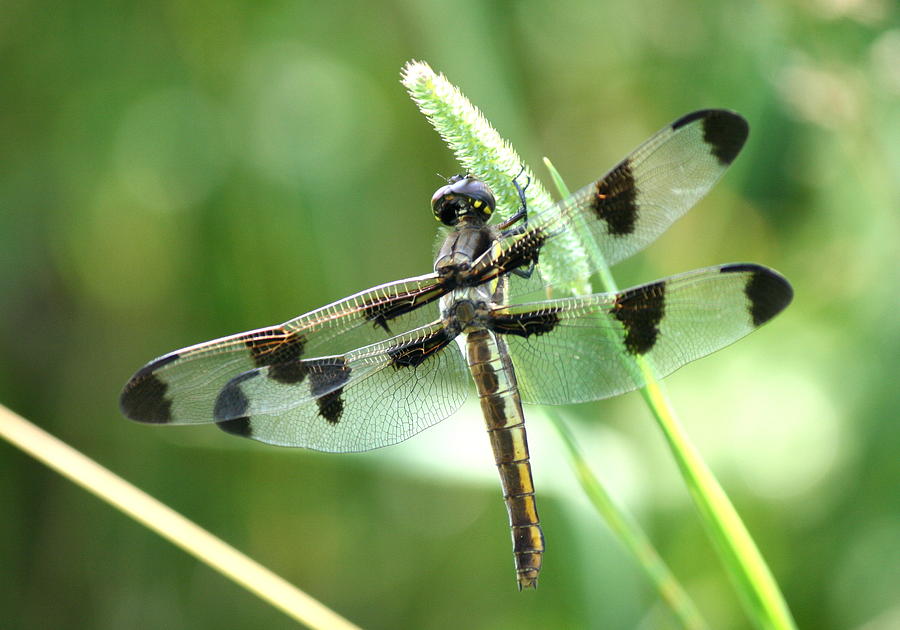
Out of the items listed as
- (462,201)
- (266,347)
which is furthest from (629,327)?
(266,347)

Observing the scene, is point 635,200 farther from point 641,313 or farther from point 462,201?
point 462,201

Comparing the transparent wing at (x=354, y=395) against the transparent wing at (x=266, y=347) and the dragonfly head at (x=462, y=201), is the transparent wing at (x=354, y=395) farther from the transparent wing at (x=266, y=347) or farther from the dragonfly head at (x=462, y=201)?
the dragonfly head at (x=462, y=201)

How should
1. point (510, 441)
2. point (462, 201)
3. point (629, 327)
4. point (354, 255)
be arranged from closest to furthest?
point (629, 327) < point (510, 441) < point (462, 201) < point (354, 255)

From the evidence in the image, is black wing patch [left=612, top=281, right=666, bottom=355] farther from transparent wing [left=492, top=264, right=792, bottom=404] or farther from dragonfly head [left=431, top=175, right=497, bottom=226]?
dragonfly head [left=431, top=175, right=497, bottom=226]

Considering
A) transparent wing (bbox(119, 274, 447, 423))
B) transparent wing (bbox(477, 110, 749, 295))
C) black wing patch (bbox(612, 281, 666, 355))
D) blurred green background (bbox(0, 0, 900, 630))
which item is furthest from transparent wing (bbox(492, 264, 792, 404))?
blurred green background (bbox(0, 0, 900, 630))

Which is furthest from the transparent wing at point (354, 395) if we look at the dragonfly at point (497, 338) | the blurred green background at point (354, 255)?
the blurred green background at point (354, 255)

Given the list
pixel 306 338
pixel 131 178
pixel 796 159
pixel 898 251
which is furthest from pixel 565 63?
pixel 306 338

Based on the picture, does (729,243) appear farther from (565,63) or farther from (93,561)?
(93,561)
